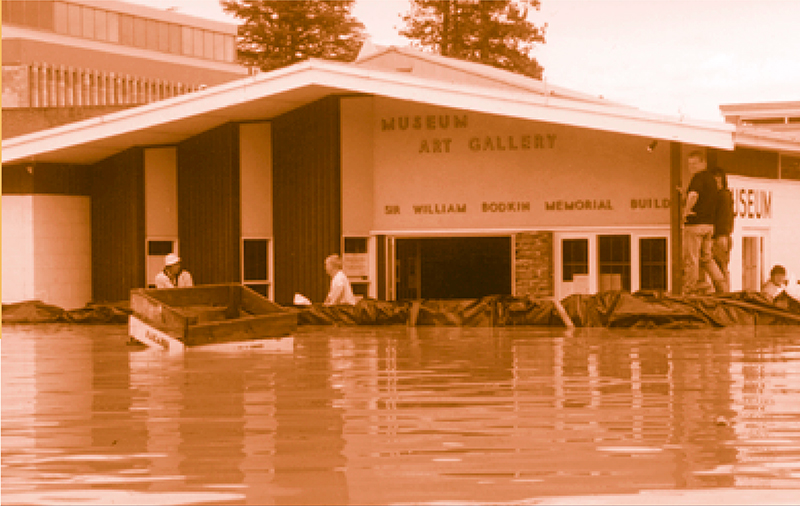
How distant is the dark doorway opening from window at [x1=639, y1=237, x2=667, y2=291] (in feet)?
11.3

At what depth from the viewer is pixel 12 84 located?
6222cm

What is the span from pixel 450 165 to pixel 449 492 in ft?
62.7

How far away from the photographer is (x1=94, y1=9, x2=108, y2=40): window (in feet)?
250

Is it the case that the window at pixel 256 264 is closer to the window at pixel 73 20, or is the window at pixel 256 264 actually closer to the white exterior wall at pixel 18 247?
the white exterior wall at pixel 18 247

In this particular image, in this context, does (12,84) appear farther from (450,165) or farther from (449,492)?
(449,492)

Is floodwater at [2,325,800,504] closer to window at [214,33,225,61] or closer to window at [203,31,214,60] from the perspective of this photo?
window at [203,31,214,60]

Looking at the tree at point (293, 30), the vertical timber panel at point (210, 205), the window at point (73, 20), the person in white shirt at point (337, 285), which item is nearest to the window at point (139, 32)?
the window at point (73, 20)

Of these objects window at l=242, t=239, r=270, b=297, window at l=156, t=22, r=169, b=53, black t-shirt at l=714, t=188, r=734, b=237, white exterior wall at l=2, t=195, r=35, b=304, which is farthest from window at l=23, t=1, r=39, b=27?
black t-shirt at l=714, t=188, r=734, b=237

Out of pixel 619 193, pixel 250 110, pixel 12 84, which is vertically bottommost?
pixel 619 193

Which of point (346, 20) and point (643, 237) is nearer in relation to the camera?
point (643, 237)

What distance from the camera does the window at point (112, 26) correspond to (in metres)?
77.1

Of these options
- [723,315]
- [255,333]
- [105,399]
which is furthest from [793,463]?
[723,315]

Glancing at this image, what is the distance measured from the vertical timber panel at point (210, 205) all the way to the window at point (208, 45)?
55449mm

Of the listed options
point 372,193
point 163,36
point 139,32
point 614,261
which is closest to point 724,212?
point 614,261
